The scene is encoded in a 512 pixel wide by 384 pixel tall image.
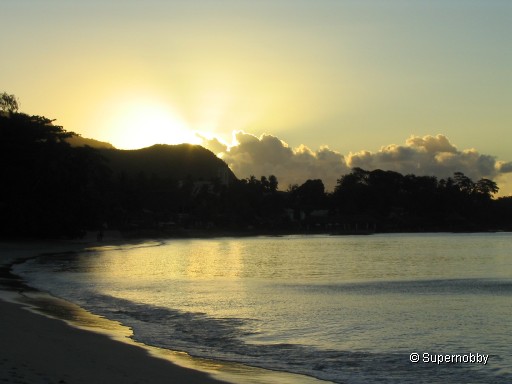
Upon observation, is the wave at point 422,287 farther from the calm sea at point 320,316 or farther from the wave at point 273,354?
the wave at point 273,354

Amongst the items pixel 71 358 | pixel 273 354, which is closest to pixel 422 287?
pixel 273 354

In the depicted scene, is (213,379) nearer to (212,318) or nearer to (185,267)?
(212,318)

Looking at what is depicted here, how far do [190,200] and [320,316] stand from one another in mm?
130436

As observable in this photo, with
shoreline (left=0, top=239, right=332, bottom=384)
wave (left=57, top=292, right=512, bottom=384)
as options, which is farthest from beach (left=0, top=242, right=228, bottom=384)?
wave (left=57, top=292, right=512, bottom=384)

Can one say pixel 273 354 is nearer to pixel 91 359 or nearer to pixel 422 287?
pixel 91 359

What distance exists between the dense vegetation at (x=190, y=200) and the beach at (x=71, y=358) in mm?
50559

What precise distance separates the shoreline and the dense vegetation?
4955cm

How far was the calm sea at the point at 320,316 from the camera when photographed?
472 inches

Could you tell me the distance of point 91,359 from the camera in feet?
35.1

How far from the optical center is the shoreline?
366 inches

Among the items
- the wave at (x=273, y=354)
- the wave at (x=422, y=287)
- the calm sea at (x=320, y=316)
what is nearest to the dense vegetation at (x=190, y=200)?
the calm sea at (x=320, y=316)

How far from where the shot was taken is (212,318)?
17.8 metres

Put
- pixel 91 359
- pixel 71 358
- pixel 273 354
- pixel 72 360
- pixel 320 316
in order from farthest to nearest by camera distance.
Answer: pixel 320 316, pixel 273 354, pixel 91 359, pixel 71 358, pixel 72 360

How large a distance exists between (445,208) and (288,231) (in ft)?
155
